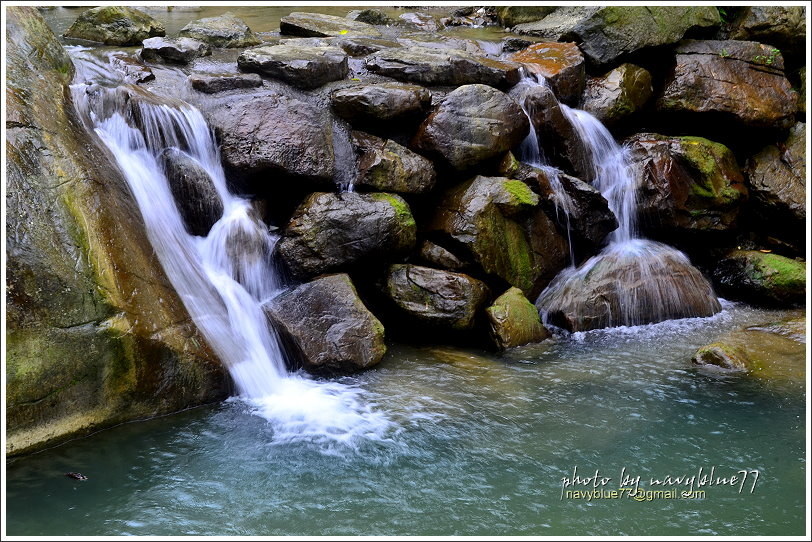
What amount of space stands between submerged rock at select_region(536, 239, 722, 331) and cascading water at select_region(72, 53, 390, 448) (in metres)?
2.95

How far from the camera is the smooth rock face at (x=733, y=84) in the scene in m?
9.49

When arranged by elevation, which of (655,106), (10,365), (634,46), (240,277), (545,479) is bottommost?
(545,479)

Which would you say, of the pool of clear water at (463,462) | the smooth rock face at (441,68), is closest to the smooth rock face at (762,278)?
the pool of clear water at (463,462)

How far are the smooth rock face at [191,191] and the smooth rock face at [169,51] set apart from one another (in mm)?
2206

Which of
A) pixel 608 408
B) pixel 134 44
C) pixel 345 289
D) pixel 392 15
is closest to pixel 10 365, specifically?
pixel 345 289

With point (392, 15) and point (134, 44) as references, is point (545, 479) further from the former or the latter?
point (392, 15)

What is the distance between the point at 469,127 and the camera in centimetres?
786

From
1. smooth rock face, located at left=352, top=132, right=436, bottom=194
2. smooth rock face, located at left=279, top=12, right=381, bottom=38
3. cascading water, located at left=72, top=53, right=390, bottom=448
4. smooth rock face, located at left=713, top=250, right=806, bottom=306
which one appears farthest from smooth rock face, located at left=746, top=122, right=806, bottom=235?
cascading water, located at left=72, top=53, right=390, bottom=448

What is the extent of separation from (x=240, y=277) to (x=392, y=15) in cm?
827

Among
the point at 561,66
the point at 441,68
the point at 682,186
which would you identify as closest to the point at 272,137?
the point at 441,68

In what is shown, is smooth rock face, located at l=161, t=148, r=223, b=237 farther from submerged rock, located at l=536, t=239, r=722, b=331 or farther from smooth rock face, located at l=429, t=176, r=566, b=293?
submerged rock, located at l=536, t=239, r=722, b=331

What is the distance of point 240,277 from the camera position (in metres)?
6.94

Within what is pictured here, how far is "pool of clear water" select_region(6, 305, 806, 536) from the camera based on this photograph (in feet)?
14.4

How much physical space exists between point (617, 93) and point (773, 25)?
10.3ft
